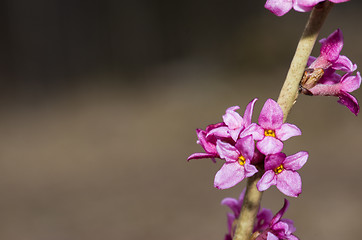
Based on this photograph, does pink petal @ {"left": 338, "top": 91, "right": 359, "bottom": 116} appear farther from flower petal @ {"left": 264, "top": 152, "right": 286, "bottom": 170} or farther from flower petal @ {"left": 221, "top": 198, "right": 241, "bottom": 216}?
flower petal @ {"left": 221, "top": 198, "right": 241, "bottom": 216}

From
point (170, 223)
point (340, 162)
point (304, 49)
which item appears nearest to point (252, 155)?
point (304, 49)

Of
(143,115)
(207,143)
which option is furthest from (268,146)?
(143,115)

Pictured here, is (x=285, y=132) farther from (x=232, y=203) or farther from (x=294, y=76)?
(x=232, y=203)

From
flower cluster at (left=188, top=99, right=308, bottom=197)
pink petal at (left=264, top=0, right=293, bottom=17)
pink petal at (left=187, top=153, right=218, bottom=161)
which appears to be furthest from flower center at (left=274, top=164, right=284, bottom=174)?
pink petal at (left=264, top=0, right=293, bottom=17)

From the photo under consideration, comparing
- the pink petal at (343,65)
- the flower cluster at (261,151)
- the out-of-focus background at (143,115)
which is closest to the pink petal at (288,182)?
the flower cluster at (261,151)

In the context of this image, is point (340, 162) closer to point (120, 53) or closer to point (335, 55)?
point (120, 53)

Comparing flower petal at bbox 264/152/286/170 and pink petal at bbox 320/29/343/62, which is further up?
pink petal at bbox 320/29/343/62

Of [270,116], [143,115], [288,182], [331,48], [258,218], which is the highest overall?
[331,48]
